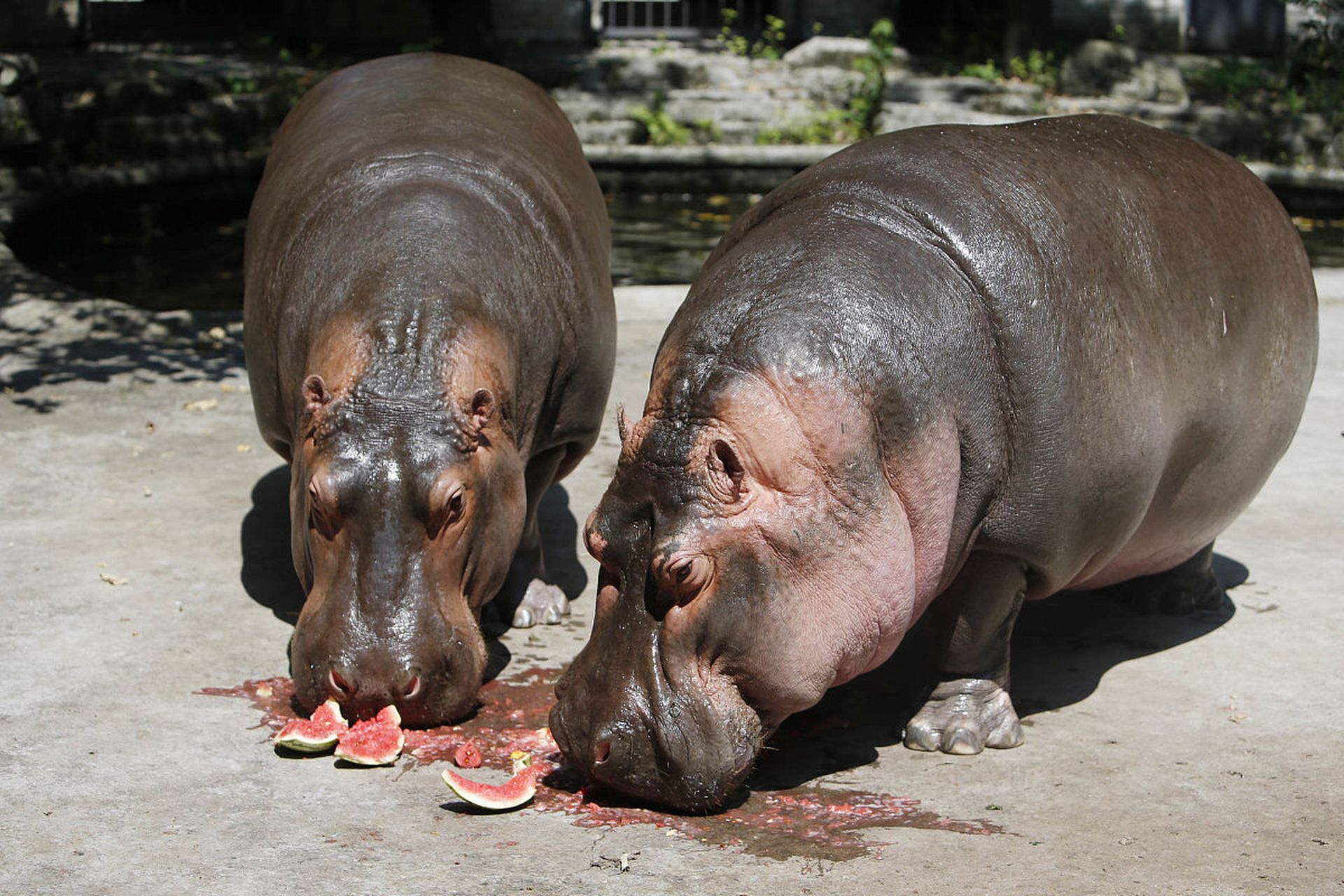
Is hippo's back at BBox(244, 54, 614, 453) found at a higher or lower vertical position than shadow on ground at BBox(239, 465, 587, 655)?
higher

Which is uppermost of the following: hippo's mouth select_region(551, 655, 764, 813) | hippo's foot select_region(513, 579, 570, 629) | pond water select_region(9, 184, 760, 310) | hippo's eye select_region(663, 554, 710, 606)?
hippo's eye select_region(663, 554, 710, 606)

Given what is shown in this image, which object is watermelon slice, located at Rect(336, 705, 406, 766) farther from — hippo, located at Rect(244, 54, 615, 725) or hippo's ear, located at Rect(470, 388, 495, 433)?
hippo's ear, located at Rect(470, 388, 495, 433)

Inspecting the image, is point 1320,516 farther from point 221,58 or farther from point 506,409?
point 221,58

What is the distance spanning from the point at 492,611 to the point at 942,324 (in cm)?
248

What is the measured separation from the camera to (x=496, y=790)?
15.1 feet

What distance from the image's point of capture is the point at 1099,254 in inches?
197

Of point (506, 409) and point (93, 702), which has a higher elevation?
point (506, 409)

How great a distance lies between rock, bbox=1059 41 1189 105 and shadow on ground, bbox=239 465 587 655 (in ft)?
45.6

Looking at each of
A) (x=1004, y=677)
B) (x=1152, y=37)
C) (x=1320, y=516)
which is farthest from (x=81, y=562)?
(x=1152, y=37)

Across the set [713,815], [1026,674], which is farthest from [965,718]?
[713,815]

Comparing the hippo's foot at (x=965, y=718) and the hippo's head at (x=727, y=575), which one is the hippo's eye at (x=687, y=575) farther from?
the hippo's foot at (x=965, y=718)

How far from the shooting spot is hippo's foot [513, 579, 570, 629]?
6.34 metres

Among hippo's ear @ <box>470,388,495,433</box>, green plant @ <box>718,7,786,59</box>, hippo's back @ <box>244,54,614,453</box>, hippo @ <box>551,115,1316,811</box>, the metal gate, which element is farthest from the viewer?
the metal gate

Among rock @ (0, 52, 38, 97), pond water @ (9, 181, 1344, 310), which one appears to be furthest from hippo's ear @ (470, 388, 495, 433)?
rock @ (0, 52, 38, 97)
